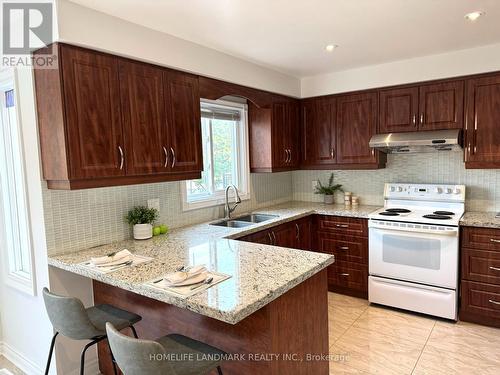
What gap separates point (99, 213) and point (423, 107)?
10.2 ft

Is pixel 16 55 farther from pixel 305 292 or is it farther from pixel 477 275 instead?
pixel 477 275

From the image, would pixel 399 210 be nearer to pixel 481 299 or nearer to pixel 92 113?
pixel 481 299

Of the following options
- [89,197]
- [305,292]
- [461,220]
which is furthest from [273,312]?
[461,220]

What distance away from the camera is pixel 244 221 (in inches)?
141

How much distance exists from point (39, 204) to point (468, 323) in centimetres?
358

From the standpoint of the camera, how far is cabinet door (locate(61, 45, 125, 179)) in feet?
6.57

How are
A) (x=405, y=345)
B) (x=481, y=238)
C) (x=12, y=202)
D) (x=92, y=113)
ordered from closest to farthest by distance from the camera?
(x=92, y=113) → (x=12, y=202) → (x=405, y=345) → (x=481, y=238)

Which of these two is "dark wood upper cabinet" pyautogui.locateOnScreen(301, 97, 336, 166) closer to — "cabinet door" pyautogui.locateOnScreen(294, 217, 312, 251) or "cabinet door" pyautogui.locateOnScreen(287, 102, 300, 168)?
"cabinet door" pyautogui.locateOnScreen(287, 102, 300, 168)

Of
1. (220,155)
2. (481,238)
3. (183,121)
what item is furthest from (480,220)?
(183,121)

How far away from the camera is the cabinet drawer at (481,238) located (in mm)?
2865

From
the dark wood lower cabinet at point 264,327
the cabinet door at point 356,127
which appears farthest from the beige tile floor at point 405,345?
the cabinet door at point 356,127

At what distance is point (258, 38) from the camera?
8.80ft

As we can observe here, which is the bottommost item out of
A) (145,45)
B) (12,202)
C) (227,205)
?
(227,205)

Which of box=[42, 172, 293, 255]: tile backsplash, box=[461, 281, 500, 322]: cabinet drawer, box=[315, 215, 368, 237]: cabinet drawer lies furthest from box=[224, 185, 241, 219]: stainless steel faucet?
box=[461, 281, 500, 322]: cabinet drawer
